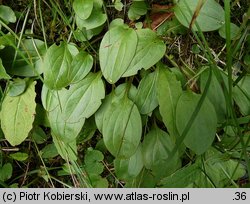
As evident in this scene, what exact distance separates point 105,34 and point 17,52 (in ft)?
0.80

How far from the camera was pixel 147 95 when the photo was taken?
0.95 metres

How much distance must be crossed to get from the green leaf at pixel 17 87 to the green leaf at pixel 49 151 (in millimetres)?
189

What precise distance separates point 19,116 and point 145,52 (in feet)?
1.21

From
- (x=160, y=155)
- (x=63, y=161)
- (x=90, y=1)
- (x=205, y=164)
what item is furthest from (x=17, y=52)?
(x=205, y=164)

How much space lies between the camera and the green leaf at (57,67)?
3.04 feet

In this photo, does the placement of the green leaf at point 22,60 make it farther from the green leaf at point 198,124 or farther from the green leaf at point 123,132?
the green leaf at point 198,124

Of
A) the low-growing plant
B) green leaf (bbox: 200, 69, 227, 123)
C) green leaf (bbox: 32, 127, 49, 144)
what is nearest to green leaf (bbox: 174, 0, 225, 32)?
the low-growing plant

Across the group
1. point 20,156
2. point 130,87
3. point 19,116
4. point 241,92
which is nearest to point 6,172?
point 20,156

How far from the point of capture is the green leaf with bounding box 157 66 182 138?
35.9 inches

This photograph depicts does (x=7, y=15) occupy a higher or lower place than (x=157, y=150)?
higher

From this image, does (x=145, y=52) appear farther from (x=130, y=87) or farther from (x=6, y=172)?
(x=6, y=172)

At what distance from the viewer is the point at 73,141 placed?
1.01 meters
